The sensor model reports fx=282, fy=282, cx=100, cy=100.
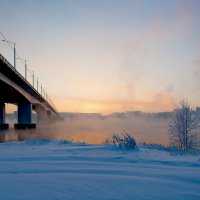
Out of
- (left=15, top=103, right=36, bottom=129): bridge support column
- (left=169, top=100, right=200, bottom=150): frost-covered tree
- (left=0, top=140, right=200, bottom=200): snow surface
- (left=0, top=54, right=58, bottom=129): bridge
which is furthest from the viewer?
(left=15, top=103, right=36, bottom=129): bridge support column

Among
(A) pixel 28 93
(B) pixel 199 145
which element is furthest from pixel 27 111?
(B) pixel 199 145

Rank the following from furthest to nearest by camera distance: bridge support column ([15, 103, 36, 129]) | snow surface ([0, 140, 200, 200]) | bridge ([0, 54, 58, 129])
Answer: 1. bridge support column ([15, 103, 36, 129])
2. bridge ([0, 54, 58, 129])
3. snow surface ([0, 140, 200, 200])

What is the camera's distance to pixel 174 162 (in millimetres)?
6383

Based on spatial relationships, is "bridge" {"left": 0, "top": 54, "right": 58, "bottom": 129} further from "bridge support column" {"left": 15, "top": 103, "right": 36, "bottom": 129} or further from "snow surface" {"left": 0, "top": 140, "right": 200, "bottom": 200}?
"snow surface" {"left": 0, "top": 140, "right": 200, "bottom": 200}

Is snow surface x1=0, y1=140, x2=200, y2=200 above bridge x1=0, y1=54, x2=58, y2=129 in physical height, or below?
below

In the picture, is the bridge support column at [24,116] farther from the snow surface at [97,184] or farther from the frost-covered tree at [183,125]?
the snow surface at [97,184]

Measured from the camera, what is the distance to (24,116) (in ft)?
176

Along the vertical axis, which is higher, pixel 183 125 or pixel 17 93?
pixel 17 93

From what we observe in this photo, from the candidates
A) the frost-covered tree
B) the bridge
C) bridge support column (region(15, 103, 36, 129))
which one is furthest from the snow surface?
bridge support column (region(15, 103, 36, 129))

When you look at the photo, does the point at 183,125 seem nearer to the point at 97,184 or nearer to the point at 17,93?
the point at 17,93

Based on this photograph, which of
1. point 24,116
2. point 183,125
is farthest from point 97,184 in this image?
point 24,116

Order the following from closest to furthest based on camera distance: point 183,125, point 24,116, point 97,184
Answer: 1. point 97,184
2. point 183,125
3. point 24,116

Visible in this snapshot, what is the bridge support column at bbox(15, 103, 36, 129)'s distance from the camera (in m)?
52.6

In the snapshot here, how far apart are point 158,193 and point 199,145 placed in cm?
3694
